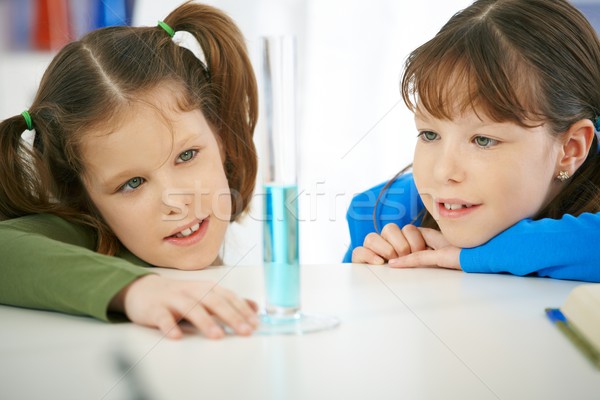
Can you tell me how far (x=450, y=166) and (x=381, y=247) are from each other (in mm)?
160

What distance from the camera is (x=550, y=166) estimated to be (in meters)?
1.04

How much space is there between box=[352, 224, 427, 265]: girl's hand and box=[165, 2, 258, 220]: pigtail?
368mm

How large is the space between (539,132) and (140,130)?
0.59 m

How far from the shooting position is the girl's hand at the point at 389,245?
1.06 metres

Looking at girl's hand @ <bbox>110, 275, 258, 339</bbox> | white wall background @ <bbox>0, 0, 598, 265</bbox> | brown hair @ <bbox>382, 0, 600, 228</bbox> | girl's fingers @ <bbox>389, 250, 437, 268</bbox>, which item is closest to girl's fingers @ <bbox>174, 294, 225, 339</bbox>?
girl's hand @ <bbox>110, 275, 258, 339</bbox>

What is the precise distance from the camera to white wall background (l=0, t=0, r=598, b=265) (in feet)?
6.73

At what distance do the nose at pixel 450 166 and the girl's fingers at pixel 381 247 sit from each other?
0.13 m

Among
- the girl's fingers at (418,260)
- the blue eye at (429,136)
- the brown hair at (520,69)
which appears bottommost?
the girl's fingers at (418,260)

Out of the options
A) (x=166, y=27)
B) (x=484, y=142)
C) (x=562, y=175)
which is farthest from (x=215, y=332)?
Answer: (x=166, y=27)

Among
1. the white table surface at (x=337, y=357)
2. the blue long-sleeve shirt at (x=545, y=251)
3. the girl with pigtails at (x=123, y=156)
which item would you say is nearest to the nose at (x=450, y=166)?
the blue long-sleeve shirt at (x=545, y=251)

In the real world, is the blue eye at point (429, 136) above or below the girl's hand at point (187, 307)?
above

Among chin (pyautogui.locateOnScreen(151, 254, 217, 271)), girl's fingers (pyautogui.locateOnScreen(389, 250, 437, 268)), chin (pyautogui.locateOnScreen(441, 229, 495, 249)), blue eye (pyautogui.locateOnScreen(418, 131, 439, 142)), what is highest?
blue eye (pyautogui.locateOnScreen(418, 131, 439, 142))

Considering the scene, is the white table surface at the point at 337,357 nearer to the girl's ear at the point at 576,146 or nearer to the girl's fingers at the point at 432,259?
the girl's fingers at the point at 432,259

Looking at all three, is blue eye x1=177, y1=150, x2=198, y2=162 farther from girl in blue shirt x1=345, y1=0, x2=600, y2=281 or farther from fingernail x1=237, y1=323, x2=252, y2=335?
fingernail x1=237, y1=323, x2=252, y2=335
